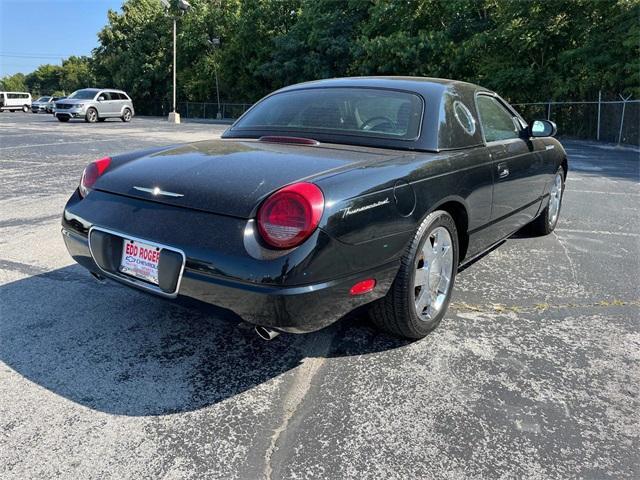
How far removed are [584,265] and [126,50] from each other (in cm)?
5385

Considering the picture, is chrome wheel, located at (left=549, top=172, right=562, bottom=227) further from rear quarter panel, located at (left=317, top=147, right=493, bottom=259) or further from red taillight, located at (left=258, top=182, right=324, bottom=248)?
red taillight, located at (left=258, top=182, right=324, bottom=248)

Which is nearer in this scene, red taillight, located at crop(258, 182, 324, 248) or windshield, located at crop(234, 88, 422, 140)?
red taillight, located at crop(258, 182, 324, 248)

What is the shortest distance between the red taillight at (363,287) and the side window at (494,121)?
5.52ft

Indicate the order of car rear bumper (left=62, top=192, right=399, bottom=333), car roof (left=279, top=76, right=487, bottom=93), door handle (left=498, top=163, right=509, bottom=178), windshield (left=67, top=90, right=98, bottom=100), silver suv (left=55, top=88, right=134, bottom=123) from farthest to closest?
windshield (left=67, top=90, right=98, bottom=100) < silver suv (left=55, top=88, right=134, bottom=123) < door handle (left=498, top=163, right=509, bottom=178) < car roof (left=279, top=76, right=487, bottom=93) < car rear bumper (left=62, top=192, right=399, bottom=333)

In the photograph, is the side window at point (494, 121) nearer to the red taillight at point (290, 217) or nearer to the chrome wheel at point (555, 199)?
the chrome wheel at point (555, 199)

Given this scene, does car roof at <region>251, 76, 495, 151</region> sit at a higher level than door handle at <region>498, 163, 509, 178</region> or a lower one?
higher

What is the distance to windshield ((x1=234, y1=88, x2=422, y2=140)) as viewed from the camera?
10.7 ft

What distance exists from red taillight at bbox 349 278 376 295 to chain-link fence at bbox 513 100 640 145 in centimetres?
1783

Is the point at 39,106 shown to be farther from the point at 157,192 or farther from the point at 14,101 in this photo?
the point at 157,192

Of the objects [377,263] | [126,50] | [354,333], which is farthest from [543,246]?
[126,50]

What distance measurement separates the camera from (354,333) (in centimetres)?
313

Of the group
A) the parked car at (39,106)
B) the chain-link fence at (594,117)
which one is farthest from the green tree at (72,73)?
the chain-link fence at (594,117)

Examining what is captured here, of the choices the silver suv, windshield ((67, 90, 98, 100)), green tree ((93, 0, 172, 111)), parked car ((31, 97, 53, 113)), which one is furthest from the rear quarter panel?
parked car ((31, 97, 53, 113))

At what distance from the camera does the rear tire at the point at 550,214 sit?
17.5ft
